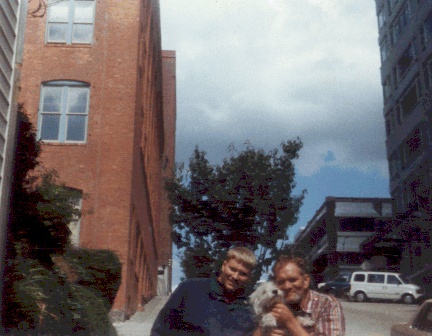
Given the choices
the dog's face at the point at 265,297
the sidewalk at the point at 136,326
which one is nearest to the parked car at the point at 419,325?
the dog's face at the point at 265,297

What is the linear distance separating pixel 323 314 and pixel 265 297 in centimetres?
42

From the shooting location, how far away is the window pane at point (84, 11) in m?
19.9

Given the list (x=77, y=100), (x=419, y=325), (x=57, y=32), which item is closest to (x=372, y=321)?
(x=77, y=100)

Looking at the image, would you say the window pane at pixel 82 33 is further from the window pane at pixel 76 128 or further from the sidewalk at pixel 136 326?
the sidewalk at pixel 136 326

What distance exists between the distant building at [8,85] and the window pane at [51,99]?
12.4 metres

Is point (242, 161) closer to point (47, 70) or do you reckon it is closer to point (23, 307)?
point (47, 70)

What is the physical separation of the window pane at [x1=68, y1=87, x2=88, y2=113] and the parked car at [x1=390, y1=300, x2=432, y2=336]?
13.2 meters

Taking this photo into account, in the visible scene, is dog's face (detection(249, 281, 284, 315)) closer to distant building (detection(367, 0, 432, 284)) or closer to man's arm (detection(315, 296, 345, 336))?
man's arm (detection(315, 296, 345, 336))

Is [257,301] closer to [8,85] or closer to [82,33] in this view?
[8,85]

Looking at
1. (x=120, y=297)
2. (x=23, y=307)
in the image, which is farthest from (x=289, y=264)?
(x=120, y=297)

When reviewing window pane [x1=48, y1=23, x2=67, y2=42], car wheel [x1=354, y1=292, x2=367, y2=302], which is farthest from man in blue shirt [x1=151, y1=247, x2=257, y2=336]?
car wheel [x1=354, y1=292, x2=367, y2=302]

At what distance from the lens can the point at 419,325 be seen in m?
8.21

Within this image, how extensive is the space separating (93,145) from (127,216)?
247cm

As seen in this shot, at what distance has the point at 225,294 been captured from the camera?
12.1ft
